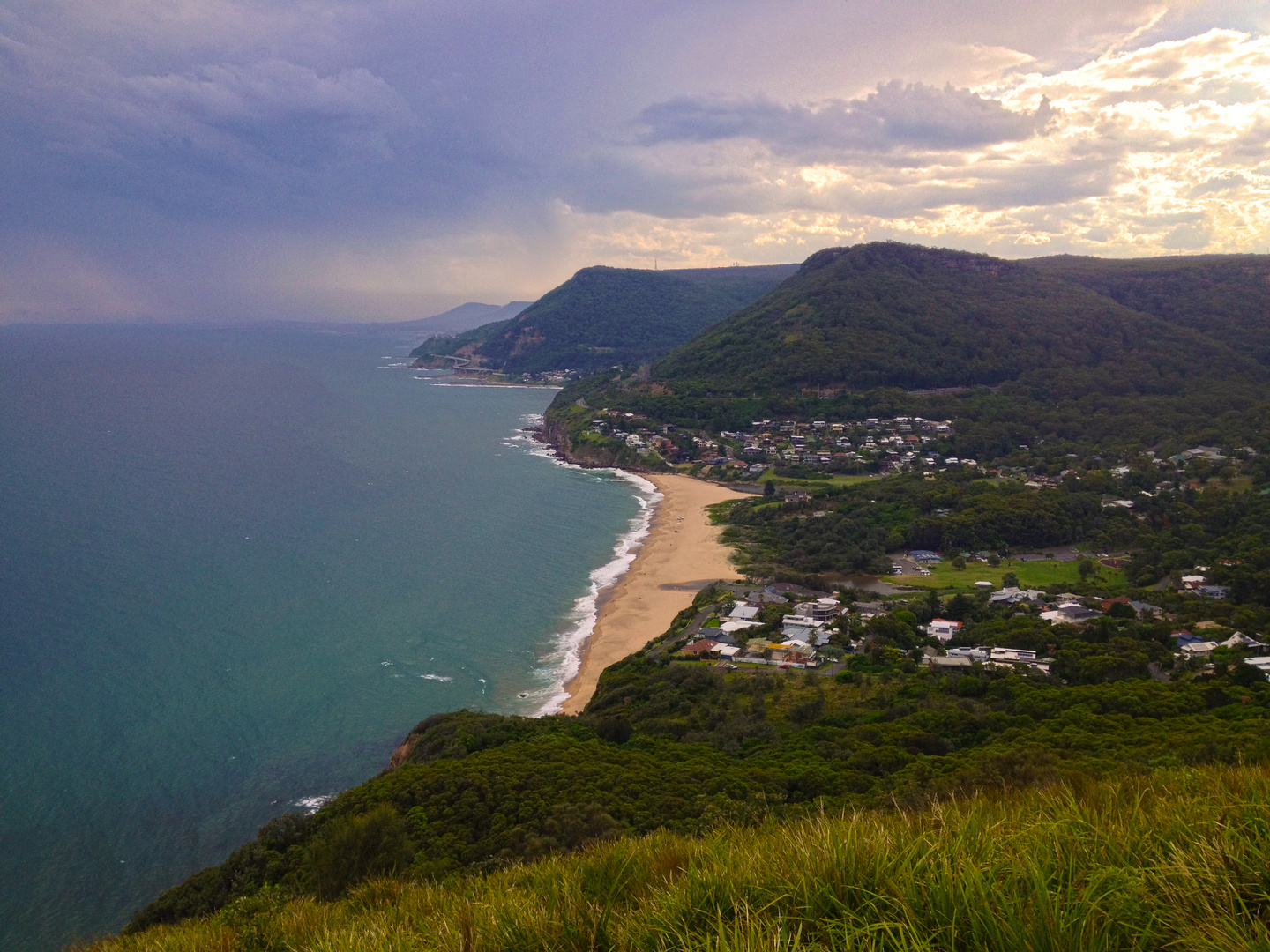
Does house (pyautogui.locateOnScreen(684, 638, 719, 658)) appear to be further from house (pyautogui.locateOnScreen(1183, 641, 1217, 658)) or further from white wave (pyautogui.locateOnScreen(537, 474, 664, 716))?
house (pyautogui.locateOnScreen(1183, 641, 1217, 658))

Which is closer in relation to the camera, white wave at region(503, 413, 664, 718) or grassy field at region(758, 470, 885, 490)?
white wave at region(503, 413, 664, 718)

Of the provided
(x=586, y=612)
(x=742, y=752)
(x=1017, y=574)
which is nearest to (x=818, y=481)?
(x=1017, y=574)

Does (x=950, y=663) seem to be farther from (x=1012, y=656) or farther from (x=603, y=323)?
(x=603, y=323)

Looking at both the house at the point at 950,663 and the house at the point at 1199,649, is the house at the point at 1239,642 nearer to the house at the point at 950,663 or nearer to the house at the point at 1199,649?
the house at the point at 1199,649

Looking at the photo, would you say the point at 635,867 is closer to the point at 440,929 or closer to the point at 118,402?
the point at 440,929

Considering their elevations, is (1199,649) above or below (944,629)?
above

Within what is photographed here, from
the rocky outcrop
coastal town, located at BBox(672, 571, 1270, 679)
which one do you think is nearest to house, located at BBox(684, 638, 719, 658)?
coastal town, located at BBox(672, 571, 1270, 679)

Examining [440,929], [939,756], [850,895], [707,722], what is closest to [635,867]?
[440,929]
